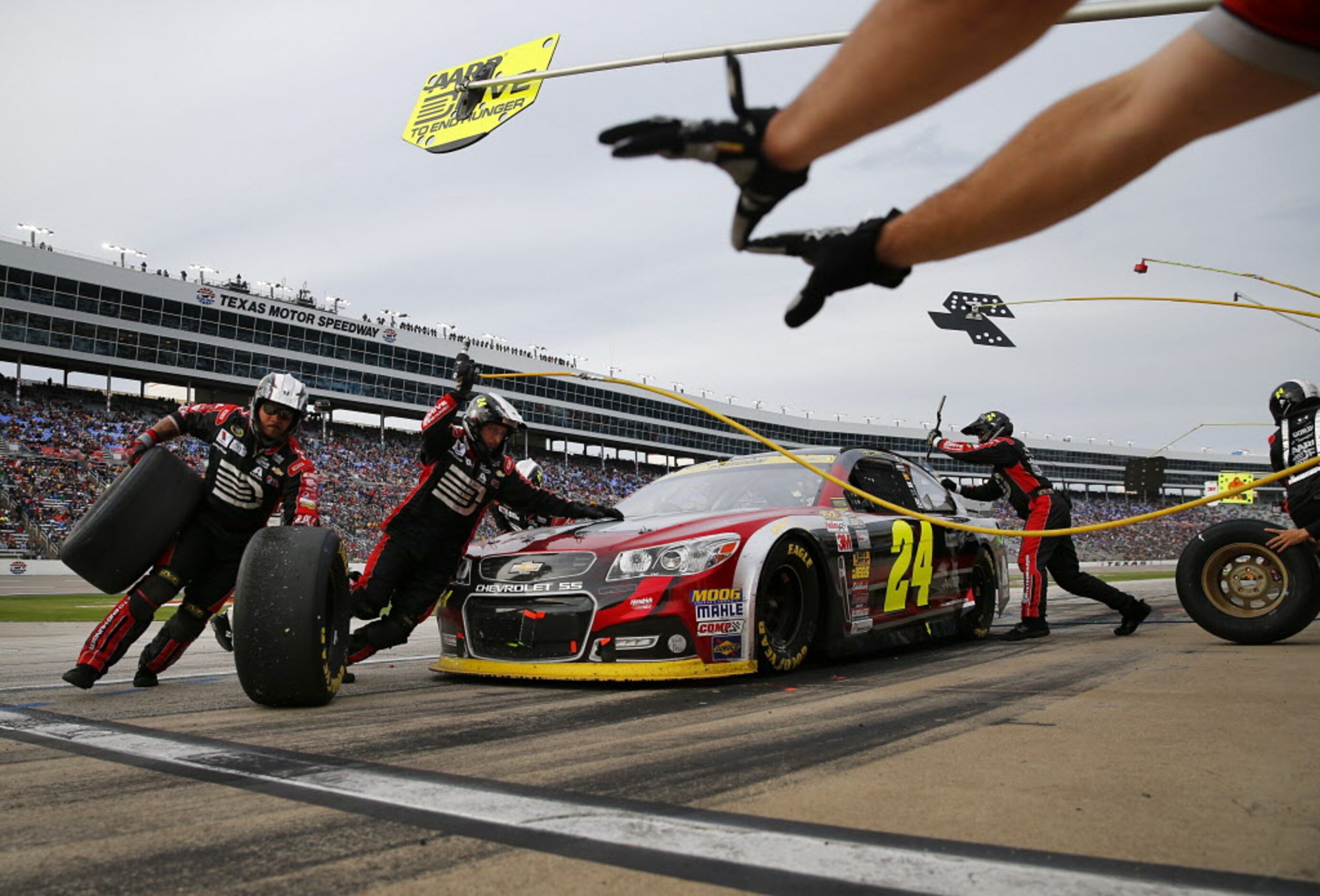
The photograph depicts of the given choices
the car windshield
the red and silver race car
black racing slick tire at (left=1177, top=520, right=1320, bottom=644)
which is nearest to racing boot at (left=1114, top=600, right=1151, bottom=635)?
black racing slick tire at (left=1177, top=520, right=1320, bottom=644)

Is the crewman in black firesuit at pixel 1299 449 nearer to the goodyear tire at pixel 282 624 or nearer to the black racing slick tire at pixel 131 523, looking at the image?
the goodyear tire at pixel 282 624

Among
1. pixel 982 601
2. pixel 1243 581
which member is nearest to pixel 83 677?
pixel 982 601

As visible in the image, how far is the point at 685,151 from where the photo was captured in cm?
173

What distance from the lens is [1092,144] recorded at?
163cm

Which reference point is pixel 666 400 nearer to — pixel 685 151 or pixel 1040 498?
pixel 1040 498

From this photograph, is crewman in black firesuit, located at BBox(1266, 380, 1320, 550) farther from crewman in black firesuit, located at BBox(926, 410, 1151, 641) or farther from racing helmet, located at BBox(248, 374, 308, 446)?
racing helmet, located at BBox(248, 374, 308, 446)

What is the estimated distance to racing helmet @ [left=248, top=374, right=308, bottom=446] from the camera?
498 centimetres

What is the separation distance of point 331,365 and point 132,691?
49.0m

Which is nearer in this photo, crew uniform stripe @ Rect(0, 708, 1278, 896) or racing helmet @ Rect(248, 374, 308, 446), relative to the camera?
crew uniform stripe @ Rect(0, 708, 1278, 896)

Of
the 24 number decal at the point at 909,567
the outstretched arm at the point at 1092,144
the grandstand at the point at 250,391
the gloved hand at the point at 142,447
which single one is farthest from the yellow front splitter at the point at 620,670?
the grandstand at the point at 250,391

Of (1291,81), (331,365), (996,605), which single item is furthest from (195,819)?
(331,365)

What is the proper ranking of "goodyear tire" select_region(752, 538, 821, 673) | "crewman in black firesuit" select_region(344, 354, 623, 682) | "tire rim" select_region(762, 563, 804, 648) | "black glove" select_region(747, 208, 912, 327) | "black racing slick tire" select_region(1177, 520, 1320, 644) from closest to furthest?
"black glove" select_region(747, 208, 912, 327) < "goodyear tire" select_region(752, 538, 821, 673) < "tire rim" select_region(762, 563, 804, 648) < "crewman in black firesuit" select_region(344, 354, 623, 682) < "black racing slick tire" select_region(1177, 520, 1320, 644)

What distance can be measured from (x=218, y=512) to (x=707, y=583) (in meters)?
2.69

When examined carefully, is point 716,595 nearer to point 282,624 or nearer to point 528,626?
point 528,626
